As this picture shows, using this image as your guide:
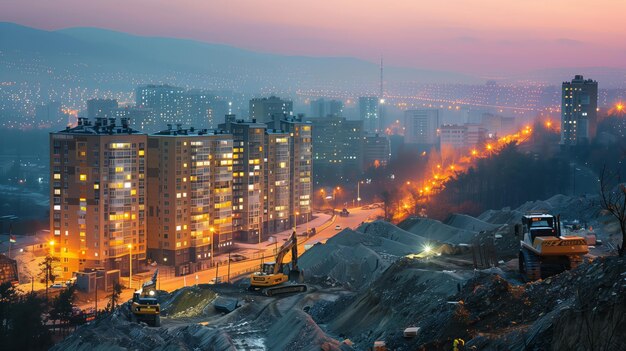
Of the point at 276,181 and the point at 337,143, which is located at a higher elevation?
the point at 337,143

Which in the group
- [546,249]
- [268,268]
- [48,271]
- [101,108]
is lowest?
[48,271]

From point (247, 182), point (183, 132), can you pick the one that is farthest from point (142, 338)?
point (247, 182)

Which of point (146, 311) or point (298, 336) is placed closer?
point (298, 336)

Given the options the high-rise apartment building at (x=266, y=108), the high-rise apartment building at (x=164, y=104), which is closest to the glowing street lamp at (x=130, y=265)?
the high-rise apartment building at (x=266, y=108)

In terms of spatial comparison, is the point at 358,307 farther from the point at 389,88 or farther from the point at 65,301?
the point at 389,88

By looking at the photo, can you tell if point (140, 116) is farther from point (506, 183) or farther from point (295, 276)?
point (295, 276)

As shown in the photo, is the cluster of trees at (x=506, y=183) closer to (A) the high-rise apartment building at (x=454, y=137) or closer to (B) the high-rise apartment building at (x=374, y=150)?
(B) the high-rise apartment building at (x=374, y=150)
